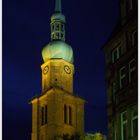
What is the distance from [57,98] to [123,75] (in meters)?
35.0

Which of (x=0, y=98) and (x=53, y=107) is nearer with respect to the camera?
(x=0, y=98)

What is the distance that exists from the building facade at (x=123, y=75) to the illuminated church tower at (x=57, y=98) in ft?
105

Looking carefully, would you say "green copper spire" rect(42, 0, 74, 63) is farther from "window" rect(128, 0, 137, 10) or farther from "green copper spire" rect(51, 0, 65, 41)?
"window" rect(128, 0, 137, 10)

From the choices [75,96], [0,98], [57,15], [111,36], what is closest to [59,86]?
[75,96]

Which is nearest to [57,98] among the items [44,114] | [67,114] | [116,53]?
[67,114]

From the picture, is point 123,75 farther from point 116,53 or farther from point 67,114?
point 67,114

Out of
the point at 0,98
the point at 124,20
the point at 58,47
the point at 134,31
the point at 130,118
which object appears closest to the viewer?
the point at 0,98

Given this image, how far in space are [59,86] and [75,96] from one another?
175 centimetres

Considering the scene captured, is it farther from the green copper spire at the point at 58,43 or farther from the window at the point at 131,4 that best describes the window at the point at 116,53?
the green copper spire at the point at 58,43

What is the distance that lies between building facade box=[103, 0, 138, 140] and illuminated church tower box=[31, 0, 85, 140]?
32083 mm

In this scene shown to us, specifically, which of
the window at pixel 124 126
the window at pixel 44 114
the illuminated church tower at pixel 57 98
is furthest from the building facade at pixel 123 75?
the window at pixel 44 114

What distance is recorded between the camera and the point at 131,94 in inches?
509

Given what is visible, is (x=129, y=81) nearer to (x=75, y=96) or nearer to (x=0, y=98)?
(x=0, y=98)

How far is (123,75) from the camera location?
1352 centimetres
